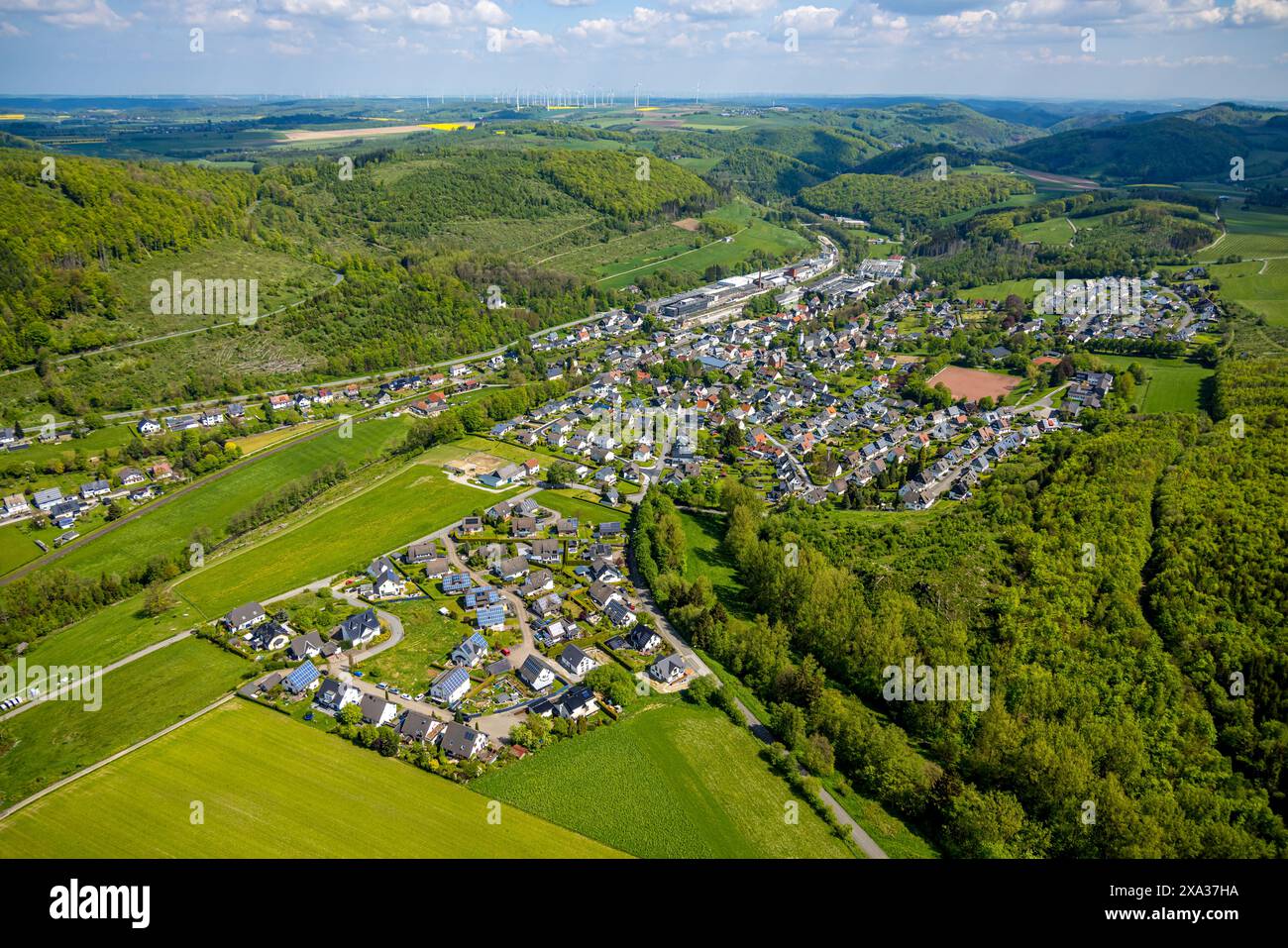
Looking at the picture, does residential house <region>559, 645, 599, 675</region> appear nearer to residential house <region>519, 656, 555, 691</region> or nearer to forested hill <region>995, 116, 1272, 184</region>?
residential house <region>519, 656, 555, 691</region>

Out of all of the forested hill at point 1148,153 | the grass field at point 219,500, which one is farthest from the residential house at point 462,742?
the forested hill at point 1148,153

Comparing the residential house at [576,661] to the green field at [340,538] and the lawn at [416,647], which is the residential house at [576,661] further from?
the green field at [340,538]

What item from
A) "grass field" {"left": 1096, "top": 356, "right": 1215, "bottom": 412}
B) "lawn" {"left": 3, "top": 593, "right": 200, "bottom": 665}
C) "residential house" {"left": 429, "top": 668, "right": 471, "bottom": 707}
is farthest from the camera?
"grass field" {"left": 1096, "top": 356, "right": 1215, "bottom": 412}

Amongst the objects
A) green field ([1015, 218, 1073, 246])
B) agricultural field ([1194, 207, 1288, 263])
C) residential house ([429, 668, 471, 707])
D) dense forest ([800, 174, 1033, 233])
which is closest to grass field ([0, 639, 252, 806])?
residential house ([429, 668, 471, 707])

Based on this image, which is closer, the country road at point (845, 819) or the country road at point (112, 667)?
the country road at point (845, 819)
